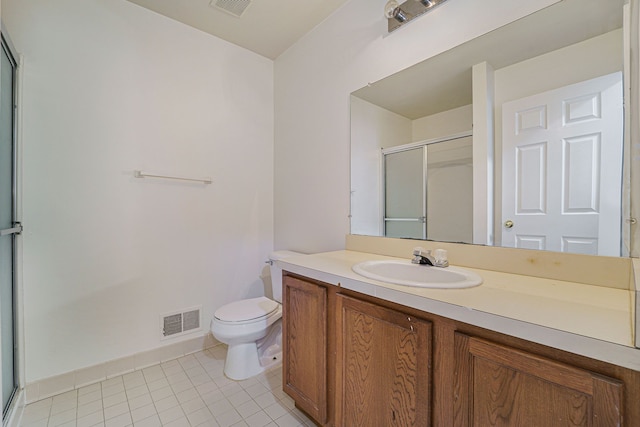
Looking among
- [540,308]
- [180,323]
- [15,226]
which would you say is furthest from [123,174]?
[540,308]

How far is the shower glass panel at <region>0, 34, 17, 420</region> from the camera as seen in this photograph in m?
1.28

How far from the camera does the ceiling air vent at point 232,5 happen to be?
→ 1764mm

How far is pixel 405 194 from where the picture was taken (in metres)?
1.55

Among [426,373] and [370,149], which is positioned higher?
[370,149]

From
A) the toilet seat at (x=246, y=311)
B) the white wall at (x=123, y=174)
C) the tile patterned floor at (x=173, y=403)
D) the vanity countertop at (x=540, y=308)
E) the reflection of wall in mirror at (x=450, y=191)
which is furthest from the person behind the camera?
the toilet seat at (x=246, y=311)

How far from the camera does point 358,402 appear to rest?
102 cm

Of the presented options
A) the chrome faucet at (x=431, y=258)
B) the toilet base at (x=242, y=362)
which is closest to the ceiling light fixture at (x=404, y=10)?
the chrome faucet at (x=431, y=258)

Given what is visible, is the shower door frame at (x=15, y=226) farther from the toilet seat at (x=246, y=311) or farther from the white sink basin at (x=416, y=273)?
the white sink basin at (x=416, y=273)

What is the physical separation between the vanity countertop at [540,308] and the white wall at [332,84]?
0.95m

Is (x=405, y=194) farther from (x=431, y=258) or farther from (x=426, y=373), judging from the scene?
(x=426, y=373)

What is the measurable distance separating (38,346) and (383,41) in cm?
265

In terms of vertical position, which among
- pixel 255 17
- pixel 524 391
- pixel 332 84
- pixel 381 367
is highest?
pixel 255 17

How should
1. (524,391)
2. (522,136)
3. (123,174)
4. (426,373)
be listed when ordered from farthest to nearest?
(123,174) → (522,136) → (426,373) → (524,391)

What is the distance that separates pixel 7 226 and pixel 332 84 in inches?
79.1
